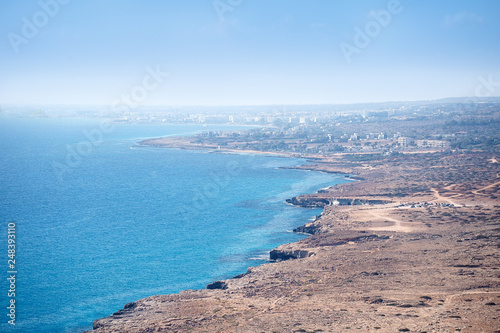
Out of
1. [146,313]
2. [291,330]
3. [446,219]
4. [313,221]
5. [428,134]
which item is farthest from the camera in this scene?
[428,134]

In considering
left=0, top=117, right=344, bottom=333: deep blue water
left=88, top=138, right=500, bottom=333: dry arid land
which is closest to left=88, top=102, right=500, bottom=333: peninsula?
left=88, top=138, right=500, bottom=333: dry arid land

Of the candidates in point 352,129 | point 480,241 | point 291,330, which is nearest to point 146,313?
point 291,330

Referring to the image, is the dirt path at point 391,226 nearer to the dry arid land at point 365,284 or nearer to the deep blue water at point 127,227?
the dry arid land at point 365,284

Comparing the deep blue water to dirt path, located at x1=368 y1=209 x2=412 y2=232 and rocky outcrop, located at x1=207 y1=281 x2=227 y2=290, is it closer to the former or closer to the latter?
rocky outcrop, located at x1=207 y1=281 x2=227 y2=290

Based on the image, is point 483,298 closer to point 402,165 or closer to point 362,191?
point 362,191

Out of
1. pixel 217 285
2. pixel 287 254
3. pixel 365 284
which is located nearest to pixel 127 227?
pixel 287 254

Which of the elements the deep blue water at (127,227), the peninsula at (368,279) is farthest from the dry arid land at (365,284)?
the deep blue water at (127,227)
